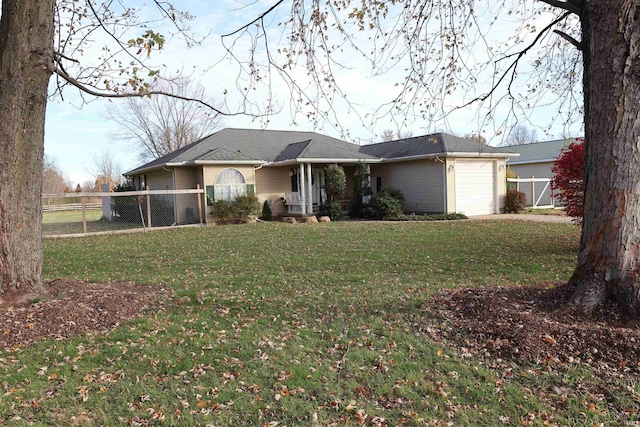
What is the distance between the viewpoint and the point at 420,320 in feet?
16.0

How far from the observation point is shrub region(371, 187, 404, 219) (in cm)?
1895

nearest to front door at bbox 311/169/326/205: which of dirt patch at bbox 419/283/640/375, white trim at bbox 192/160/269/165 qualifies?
white trim at bbox 192/160/269/165

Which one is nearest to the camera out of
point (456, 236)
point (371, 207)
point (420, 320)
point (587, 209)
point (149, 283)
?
point (587, 209)

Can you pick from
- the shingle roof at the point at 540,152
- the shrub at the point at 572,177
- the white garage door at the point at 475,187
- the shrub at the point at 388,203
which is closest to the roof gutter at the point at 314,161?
the shrub at the point at 388,203

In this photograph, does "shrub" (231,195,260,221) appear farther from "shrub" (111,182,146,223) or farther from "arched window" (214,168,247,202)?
"shrub" (111,182,146,223)

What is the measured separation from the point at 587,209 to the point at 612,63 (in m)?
1.43

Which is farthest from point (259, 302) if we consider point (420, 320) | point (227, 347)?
point (420, 320)

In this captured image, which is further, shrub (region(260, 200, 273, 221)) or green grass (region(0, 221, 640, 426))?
shrub (region(260, 200, 273, 221))

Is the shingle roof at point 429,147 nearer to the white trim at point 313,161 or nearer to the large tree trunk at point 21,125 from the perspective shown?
the white trim at point 313,161

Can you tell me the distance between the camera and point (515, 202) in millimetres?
20422

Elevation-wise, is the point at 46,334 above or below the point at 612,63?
below

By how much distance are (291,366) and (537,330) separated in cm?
226

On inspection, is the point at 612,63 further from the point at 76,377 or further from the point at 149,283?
the point at 149,283

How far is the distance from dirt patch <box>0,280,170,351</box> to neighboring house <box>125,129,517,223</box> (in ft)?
41.1
